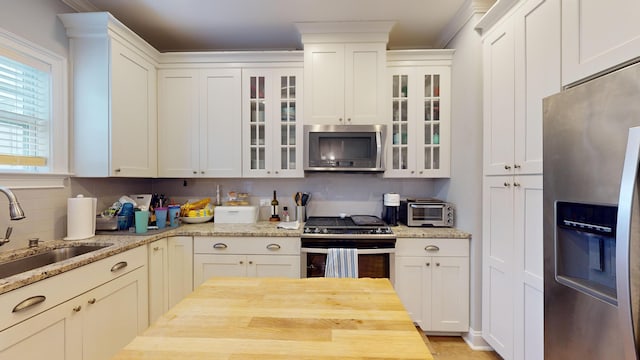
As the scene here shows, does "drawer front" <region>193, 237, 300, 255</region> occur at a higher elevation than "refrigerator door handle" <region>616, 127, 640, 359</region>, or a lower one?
lower

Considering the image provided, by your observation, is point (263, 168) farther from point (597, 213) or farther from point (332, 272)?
point (597, 213)

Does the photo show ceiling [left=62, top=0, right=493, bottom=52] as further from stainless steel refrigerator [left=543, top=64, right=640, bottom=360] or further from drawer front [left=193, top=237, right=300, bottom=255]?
drawer front [left=193, top=237, right=300, bottom=255]

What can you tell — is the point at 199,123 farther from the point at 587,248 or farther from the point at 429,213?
the point at 587,248

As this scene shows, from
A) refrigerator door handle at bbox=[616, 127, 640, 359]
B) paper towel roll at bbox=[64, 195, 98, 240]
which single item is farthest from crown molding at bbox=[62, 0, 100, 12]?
refrigerator door handle at bbox=[616, 127, 640, 359]

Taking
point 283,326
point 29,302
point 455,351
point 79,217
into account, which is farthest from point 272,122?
point 455,351

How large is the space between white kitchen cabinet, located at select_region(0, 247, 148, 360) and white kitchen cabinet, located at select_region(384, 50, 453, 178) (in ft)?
7.25

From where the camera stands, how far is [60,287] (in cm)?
139

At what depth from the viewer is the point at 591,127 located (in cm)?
108

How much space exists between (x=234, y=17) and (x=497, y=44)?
2082mm

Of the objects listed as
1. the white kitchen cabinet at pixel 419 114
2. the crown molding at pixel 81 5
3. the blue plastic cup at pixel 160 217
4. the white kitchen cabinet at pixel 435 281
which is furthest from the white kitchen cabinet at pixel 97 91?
the white kitchen cabinet at pixel 435 281

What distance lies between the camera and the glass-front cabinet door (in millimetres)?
2629

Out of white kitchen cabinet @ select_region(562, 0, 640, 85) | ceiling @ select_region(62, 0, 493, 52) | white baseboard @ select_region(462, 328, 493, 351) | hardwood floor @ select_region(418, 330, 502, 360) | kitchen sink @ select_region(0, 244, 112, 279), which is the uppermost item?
ceiling @ select_region(62, 0, 493, 52)

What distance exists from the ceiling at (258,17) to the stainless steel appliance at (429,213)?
1623 millimetres

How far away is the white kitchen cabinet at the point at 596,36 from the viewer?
3.49 feet
